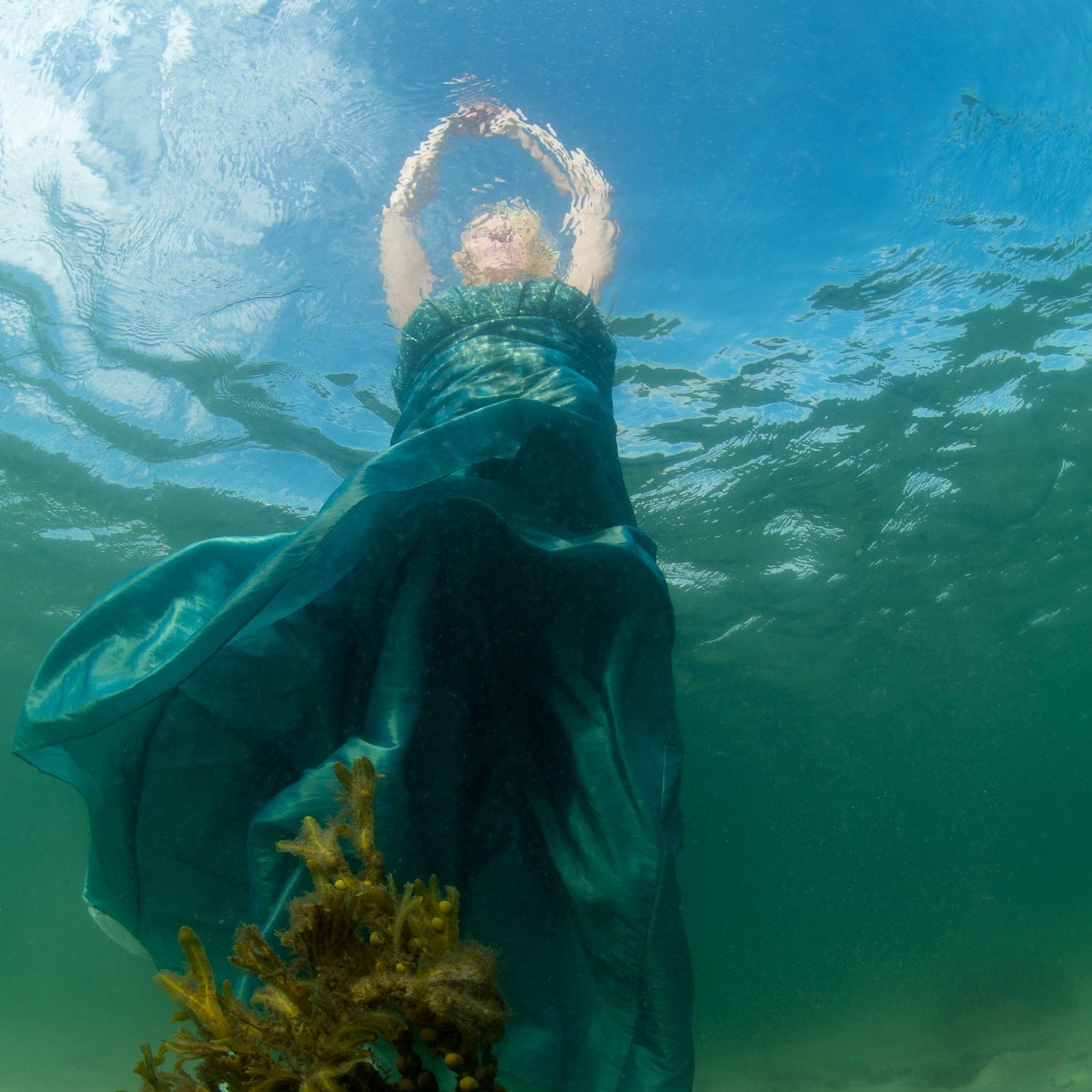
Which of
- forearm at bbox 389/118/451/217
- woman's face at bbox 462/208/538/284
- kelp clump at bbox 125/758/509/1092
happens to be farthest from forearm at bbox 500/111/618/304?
kelp clump at bbox 125/758/509/1092

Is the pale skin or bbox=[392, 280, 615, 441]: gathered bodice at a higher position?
the pale skin

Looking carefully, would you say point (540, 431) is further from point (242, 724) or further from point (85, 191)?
point (85, 191)

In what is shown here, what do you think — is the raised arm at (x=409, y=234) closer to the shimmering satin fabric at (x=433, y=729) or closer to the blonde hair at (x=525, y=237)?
the blonde hair at (x=525, y=237)

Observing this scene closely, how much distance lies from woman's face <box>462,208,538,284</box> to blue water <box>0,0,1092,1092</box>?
0.96ft

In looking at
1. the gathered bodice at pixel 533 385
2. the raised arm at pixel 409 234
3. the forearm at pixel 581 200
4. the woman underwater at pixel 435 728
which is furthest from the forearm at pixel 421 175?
the woman underwater at pixel 435 728

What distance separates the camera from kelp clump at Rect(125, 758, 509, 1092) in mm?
1490

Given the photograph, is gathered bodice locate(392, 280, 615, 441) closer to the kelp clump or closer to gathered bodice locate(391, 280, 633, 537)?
gathered bodice locate(391, 280, 633, 537)

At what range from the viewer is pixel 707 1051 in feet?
84.5

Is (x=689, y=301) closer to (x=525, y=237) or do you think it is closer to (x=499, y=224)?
(x=525, y=237)

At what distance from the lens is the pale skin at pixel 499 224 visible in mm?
7164

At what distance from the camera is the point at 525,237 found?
7949mm

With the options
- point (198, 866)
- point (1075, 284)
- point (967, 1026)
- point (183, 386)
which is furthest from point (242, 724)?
point (967, 1026)

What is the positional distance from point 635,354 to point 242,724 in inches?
353

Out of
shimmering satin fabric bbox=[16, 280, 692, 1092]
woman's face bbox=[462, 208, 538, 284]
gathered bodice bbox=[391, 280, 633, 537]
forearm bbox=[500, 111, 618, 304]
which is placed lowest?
shimmering satin fabric bbox=[16, 280, 692, 1092]
